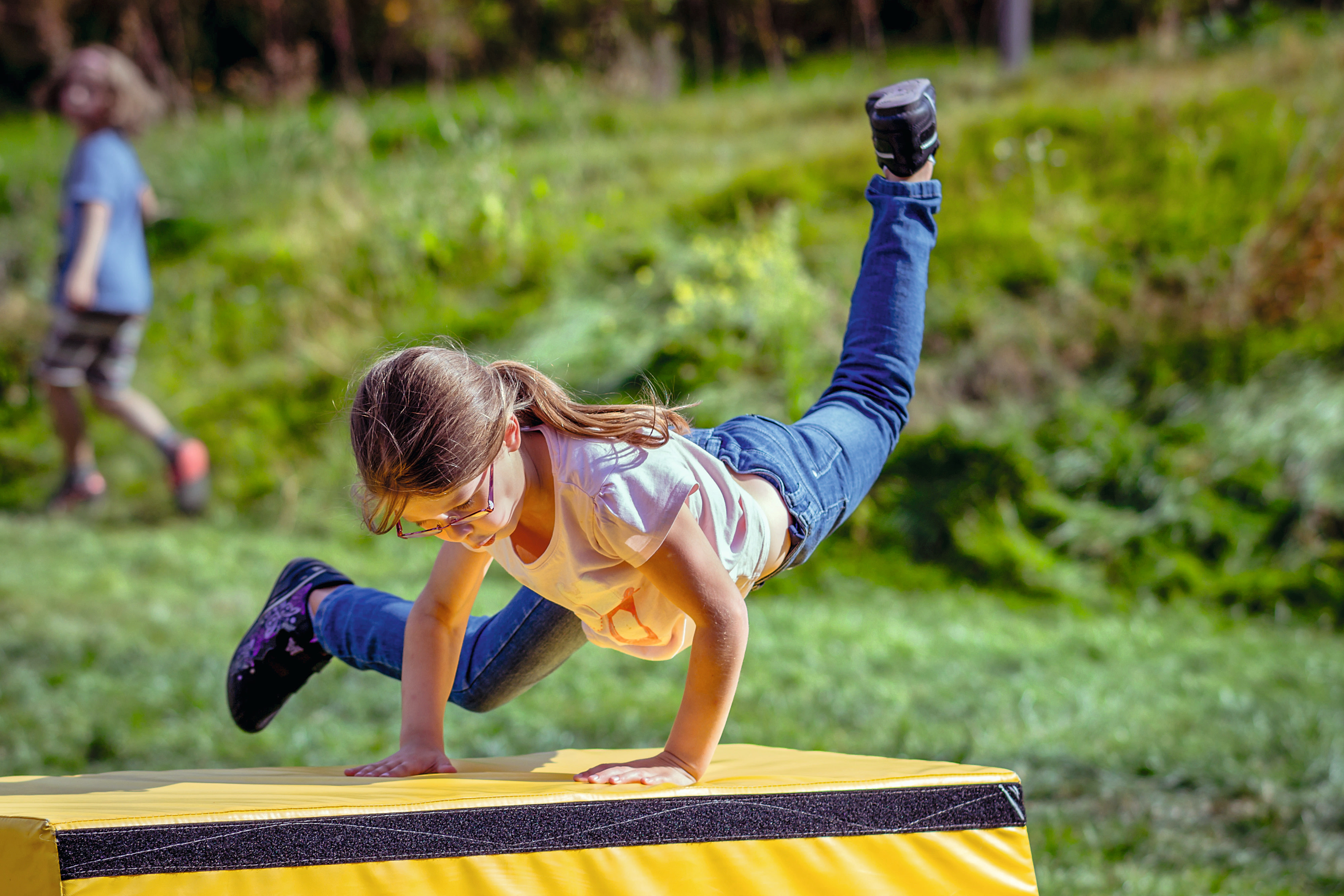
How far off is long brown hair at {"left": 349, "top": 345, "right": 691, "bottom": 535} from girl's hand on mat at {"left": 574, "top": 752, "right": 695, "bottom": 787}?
0.50m

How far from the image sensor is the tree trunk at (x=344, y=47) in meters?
7.98

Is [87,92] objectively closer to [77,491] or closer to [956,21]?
[77,491]

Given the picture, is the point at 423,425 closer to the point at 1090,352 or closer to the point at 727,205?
the point at 1090,352

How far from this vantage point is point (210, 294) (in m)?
6.73

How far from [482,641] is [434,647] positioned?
0.20m

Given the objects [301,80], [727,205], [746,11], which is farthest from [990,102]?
[301,80]

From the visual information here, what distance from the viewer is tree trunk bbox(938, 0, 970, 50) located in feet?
28.9

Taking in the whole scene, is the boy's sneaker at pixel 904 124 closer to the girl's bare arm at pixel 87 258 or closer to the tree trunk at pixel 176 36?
the girl's bare arm at pixel 87 258

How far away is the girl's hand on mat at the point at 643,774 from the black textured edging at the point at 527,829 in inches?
5.0

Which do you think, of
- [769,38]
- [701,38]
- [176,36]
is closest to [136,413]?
[769,38]

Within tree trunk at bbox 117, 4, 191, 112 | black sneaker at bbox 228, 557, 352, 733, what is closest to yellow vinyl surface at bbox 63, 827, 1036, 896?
black sneaker at bbox 228, 557, 352, 733

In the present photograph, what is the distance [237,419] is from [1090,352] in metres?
4.37

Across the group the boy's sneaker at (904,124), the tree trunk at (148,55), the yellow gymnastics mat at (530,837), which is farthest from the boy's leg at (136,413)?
the boy's sneaker at (904,124)

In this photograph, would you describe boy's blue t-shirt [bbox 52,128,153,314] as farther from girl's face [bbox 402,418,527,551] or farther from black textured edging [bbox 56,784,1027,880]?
black textured edging [bbox 56,784,1027,880]
